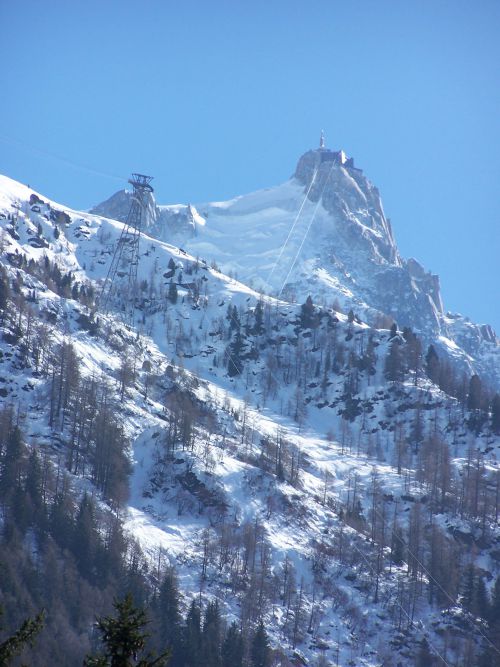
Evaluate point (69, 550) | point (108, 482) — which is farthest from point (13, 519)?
point (108, 482)

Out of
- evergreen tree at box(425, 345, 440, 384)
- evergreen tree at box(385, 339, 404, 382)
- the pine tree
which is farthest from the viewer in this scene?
evergreen tree at box(425, 345, 440, 384)

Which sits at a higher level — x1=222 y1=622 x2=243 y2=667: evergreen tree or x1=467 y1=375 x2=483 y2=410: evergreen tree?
x1=467 y1=375 x2=483 y2=410: evergreen tree

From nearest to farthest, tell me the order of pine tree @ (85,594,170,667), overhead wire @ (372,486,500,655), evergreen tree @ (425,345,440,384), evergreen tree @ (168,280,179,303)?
pine tree @ (85,594,170,667), overhead wire @ (372,486,500,655), evergreen tree @ (425,345,440,384), evergreen tree @ (168,280,179,303)

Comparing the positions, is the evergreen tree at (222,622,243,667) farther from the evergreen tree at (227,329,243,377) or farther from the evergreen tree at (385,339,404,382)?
the evergreen tree at (385,339,404,382)

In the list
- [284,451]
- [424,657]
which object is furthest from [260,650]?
[284,451]

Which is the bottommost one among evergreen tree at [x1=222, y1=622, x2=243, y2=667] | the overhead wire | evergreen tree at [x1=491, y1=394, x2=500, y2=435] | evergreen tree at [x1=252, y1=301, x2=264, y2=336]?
evergreen tree at [x1=222, y1=622, x2=243, y2=667]

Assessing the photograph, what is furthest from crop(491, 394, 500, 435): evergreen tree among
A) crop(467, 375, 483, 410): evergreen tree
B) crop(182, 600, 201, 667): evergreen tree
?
crop(182, 600, 201, 667): evergreen tree

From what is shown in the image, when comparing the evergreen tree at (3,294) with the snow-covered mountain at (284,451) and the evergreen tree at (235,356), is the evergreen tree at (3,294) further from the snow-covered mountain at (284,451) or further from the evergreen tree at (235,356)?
the evergreen tree at (235,356)

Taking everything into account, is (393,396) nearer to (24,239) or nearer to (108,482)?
(108,482)

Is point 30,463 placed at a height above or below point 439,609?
above
